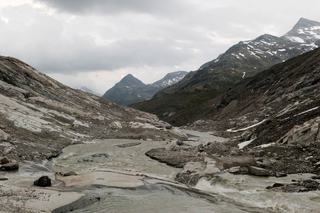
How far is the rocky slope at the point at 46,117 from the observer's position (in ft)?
208

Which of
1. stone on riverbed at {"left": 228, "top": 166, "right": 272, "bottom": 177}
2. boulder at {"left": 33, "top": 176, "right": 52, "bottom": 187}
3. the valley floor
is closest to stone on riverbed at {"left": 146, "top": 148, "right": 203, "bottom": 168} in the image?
the valley floor

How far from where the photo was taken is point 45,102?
9319 cm

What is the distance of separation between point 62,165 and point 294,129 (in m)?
29.9

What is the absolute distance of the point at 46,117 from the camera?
8194 cm

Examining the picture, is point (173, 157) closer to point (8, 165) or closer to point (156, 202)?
point (8, 165)

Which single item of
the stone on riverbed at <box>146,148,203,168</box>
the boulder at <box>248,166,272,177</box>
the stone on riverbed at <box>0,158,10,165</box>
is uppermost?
the boulder at <box>248,166,272,177</box>

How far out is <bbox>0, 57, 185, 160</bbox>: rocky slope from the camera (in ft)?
208

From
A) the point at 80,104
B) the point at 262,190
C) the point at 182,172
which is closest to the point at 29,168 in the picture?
the point at 182,172

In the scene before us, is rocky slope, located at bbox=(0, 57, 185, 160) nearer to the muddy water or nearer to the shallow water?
the muddy water

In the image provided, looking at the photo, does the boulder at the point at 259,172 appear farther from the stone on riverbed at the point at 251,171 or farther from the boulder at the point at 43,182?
the boulder at the point at 43,182

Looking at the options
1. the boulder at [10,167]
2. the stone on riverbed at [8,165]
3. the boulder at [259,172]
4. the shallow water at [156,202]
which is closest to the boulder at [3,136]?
the stone on riverbed at [8,165]

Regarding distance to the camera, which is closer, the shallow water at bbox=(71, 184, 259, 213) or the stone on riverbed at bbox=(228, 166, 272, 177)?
the shallow water at bbox=(71, 184, 259, 213)

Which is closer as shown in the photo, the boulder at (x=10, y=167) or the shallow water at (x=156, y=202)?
the shallow water at (x=156, y=202)

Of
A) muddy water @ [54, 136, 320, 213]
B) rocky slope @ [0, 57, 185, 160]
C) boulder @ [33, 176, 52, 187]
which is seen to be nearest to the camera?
muddy water @ [54, 136, 320, 213]
